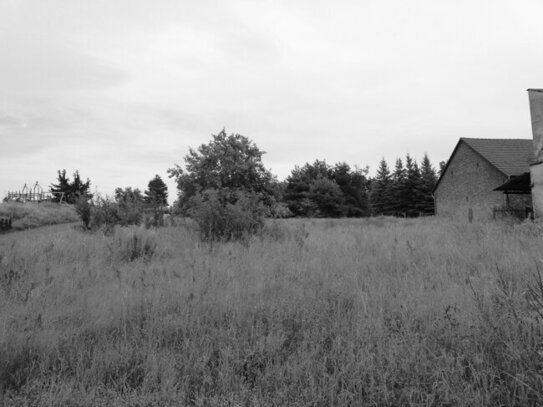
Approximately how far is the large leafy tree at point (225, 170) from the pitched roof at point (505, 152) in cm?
1709

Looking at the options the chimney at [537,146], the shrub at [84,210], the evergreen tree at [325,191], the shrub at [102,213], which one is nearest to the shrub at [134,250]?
the shrub at [102,213]

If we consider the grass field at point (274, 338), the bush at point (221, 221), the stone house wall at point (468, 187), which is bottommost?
the grass field at point (274, 338)

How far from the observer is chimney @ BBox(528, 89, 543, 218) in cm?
1359

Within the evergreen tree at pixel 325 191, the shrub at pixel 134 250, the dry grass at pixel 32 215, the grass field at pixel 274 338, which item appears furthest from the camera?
the evergreen tree at pixel 325 191

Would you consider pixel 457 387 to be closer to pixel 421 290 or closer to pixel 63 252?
pixel 421 290

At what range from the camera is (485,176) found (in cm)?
2653

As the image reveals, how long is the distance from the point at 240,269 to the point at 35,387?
279cm

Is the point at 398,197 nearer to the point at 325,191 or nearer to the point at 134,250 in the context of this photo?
the point at 325,191

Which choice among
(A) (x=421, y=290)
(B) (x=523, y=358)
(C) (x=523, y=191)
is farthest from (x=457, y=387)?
(C) (x=523, y=191)

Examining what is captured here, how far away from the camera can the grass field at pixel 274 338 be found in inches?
74.9

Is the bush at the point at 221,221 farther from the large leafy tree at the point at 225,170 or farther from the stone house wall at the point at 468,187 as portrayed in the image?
the stone house wall at the point at 468,187

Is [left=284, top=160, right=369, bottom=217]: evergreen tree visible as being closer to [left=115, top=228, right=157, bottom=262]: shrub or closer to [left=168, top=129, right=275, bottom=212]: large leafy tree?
[left=168, top=129, right=275, bottom=212]: large leafy tree

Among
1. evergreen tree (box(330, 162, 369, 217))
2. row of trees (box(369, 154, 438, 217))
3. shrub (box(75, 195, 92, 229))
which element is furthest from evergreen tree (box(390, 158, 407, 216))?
shrub (box(75, 195, 92, 229))

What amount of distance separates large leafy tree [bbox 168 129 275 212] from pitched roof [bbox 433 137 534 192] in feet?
56.1
